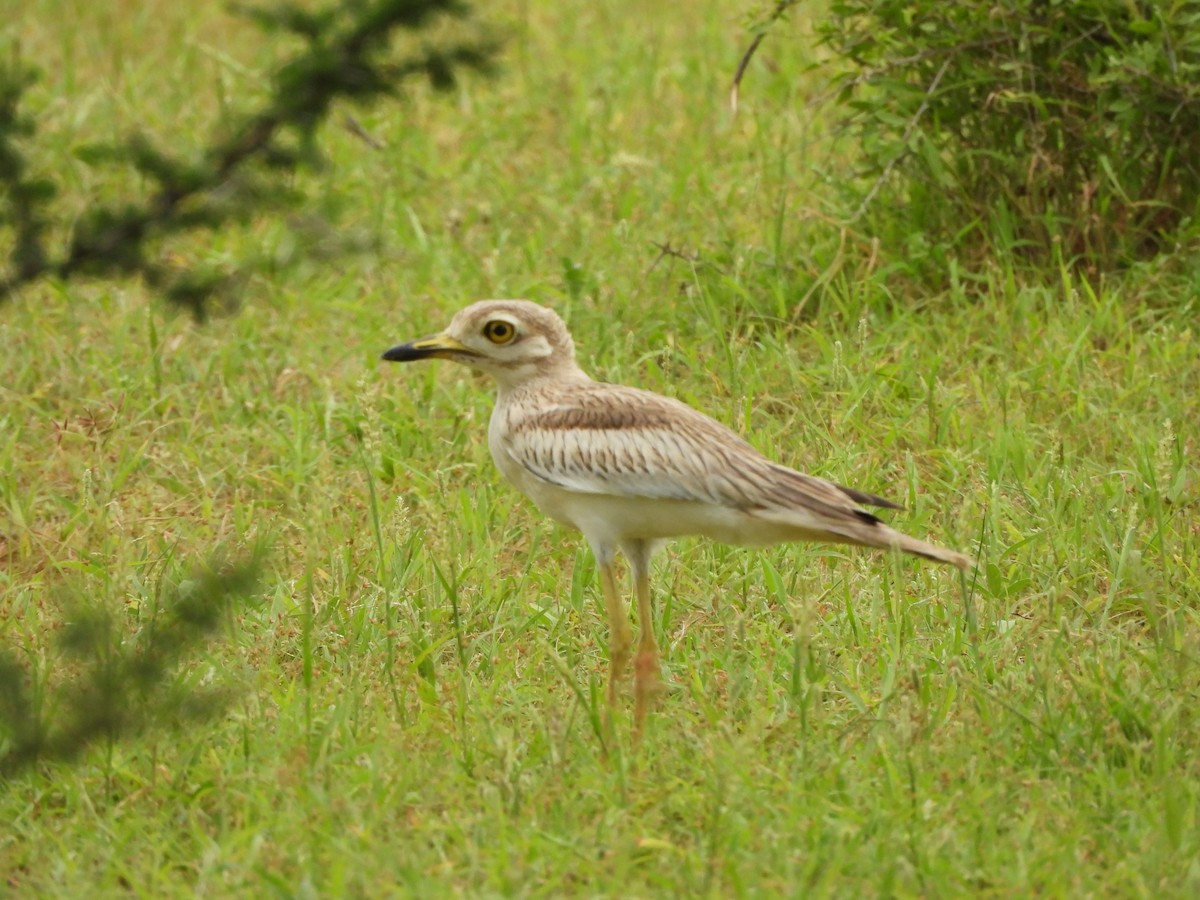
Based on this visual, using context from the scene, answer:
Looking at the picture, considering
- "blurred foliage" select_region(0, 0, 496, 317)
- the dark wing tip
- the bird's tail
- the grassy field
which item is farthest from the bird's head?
"blurred foliage" select_region(0, 0, 496, 317)

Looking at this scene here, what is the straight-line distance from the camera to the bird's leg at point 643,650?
4.27 meters

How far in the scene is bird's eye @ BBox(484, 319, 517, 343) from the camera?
15.3 ft

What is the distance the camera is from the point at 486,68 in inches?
102

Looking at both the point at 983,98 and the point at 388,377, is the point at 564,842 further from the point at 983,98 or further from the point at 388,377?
the point at 983,98

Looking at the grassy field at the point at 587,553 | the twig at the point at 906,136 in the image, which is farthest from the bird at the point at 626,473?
the twig at the point at 906,136

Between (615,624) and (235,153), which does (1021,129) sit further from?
(235,153)

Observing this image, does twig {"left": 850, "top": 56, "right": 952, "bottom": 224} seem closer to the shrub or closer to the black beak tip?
the shrub

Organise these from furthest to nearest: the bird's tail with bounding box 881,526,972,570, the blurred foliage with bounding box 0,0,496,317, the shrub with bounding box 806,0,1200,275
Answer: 1. the shrub with bounding box 806,0,1200,275
2. the bird's tail with bounding box 881,526,972,570
3. the blurred foliage with bounding box 0,0,496,317

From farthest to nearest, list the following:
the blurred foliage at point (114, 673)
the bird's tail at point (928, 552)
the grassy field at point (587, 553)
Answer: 1. the bird's tail at point (928, 552)
2. the grassy field at point (587, 553)
3. the blurred foliage at point (114, 673)

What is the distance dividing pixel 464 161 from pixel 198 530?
123 inches

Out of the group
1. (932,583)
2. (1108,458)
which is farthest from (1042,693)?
(1108,458)

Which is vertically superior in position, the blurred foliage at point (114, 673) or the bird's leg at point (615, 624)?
the blurred foliage at point (114, 673)

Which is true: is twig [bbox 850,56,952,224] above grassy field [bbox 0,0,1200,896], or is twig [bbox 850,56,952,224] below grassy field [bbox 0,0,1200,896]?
above

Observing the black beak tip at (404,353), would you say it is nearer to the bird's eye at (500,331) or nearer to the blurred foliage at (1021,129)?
the bird's eye at (500,331)
